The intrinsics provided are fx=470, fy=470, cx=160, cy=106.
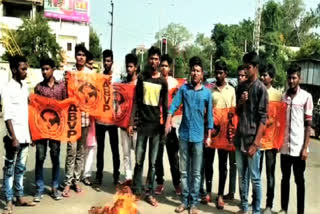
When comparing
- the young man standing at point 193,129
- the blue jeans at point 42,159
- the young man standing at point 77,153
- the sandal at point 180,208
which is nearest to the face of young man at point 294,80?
the young man standing at point 193,129

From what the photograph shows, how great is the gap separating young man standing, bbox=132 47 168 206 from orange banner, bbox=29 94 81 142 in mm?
942

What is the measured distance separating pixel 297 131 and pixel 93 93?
308 cm

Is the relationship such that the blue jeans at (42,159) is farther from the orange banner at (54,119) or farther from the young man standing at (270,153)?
the young man standing at (270,153)

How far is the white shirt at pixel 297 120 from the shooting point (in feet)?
19.8

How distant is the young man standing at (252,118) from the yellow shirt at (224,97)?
26.2 inches

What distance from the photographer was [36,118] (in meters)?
6.59

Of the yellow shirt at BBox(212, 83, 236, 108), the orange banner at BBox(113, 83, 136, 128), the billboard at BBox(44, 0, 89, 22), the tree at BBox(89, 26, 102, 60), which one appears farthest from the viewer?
the tree at BBox(89, 26, 102, 60)

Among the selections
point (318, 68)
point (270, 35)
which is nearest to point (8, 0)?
point (270, 35)

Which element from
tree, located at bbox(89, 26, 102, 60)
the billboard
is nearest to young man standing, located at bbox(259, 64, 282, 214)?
the billboard

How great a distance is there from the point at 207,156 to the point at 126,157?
1.24 m

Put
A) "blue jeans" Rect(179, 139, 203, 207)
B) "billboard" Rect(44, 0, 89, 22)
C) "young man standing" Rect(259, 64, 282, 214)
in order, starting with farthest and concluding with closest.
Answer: "billboard" Rect(44, 0, 89, 22) → "young man standing" Rect(259, 64, 282, 214) → "blue jeans" Rect(179, 139, 203, 207)

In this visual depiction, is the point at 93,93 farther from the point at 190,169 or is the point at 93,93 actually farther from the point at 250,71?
the point at 250,71

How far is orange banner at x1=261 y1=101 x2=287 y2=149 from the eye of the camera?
638cm

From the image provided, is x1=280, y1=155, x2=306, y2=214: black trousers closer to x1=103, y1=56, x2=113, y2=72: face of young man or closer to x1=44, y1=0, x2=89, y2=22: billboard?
x1=103, y1=56, x2=113, y2=72: face of young man
